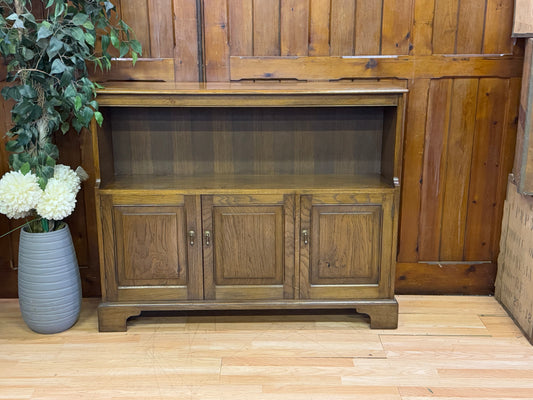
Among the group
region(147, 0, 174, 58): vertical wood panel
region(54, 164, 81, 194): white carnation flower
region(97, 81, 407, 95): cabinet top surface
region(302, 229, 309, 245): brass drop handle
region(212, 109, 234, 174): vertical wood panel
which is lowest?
region(302, 229, 309, 245): brass drop handle

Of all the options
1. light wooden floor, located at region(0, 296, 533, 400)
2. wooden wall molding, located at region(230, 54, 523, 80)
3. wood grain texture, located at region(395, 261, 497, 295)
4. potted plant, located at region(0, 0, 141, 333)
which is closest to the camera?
light wooden floor, located at region(0, 296, 533, 400)

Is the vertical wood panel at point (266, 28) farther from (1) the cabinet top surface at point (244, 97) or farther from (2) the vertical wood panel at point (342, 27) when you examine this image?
(1) the cabinet top surface at point (244, 97)

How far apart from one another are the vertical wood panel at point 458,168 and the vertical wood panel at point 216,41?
1.21 m

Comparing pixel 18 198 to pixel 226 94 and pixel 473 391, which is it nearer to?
pixel 226 94

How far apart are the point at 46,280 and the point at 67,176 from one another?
1.66 feet

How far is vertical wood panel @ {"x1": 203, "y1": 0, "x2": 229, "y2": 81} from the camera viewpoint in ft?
8.68

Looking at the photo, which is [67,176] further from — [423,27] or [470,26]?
[470,26]

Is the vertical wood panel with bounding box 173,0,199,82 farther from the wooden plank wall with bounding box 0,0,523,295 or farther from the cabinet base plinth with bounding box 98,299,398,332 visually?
the cabinet base plinth with bounding box 98,299,398,332

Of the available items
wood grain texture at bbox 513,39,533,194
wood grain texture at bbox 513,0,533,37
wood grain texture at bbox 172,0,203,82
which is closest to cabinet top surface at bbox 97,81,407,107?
wood grain texture at bbox 172,0,203,82

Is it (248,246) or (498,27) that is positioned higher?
(498,27)

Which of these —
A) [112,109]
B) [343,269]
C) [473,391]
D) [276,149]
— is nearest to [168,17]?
[112,109]

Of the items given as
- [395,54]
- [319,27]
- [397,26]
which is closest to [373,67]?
[395,54]

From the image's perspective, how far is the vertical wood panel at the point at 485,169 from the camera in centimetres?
278

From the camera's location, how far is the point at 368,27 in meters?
2.69
